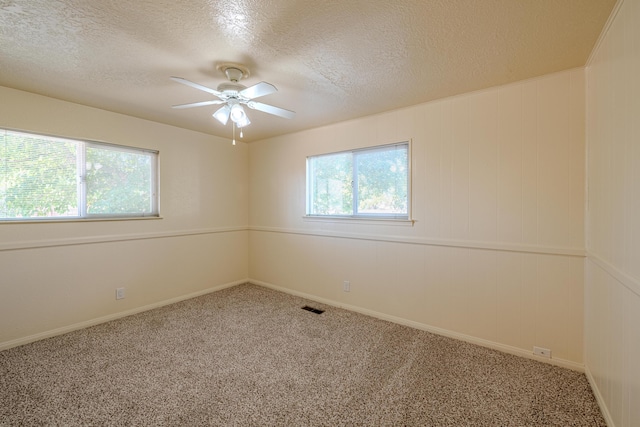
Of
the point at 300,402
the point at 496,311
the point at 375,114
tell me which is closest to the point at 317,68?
the point at 375,114

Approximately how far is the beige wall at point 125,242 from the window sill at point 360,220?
1453 mm

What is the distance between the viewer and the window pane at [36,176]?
2.45m

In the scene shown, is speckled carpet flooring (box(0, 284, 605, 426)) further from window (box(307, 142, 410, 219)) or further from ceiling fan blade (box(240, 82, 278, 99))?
ceiling fan blade (box(240, 82, 278, 99))

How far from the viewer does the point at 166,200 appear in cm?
355

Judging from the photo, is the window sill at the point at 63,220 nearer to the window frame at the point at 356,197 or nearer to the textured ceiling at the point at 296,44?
the textured ceiling at the point at 296,44

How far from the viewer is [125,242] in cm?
318

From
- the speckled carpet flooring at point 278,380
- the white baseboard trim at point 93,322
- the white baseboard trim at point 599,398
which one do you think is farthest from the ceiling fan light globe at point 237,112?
the white baseboard trim at point 599,398

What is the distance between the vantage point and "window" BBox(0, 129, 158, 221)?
8.14ft

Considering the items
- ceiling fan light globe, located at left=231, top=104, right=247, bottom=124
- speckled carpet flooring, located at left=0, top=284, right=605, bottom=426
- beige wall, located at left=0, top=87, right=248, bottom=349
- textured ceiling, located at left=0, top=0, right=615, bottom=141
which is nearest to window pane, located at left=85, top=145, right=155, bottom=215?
beige wall, located at left=0, top=87, right=248, bottom=349

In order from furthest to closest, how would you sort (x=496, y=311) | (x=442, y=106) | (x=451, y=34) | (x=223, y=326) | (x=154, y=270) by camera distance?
(x=154, y=270) → (x=223, y=326) → (x=442, y=106) → (x=496, y=311) → (x=451, y=34)

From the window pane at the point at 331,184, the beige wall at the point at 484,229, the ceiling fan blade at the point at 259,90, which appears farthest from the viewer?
the window pane at the point at 331,184

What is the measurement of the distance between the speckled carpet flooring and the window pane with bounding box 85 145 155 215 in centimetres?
130

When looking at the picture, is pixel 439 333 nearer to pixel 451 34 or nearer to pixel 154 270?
pixel 451 34

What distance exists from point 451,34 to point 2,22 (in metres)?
2.62
